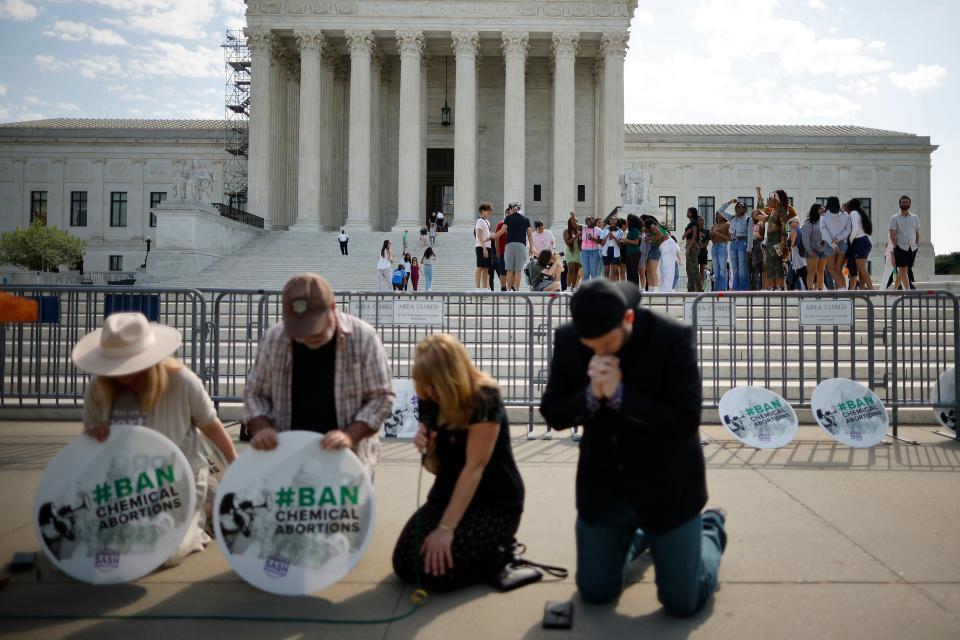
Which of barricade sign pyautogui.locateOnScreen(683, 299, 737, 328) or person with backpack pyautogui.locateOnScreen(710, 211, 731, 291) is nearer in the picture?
barricade sign pyautogui.locateOnScreen(683, 299, 737, 328)

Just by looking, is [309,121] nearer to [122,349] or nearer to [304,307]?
[122,349]

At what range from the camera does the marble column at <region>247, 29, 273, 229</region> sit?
34938mm

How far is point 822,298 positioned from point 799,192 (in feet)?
163

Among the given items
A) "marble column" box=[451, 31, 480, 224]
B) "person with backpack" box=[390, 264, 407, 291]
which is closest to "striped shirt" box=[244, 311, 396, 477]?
"person with backpack" box=[390, 264, 407, 291]

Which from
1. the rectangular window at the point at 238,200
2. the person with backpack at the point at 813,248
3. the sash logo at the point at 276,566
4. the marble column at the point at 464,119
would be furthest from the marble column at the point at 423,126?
the sash logo at the point at 276,566

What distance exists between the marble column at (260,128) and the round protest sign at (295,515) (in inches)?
1307

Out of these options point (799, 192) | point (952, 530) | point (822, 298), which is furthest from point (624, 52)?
point (952, 530)

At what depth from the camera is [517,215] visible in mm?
14891

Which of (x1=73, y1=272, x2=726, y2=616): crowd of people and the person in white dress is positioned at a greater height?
the person in white dress

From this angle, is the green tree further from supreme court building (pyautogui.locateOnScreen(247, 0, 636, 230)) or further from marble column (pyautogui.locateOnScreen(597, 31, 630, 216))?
marble column (pyautogui.locateOnScreen(597, 31, 630, 216))

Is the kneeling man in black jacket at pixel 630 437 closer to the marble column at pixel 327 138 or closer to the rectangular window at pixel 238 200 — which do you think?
the marble column at pixel 327 138

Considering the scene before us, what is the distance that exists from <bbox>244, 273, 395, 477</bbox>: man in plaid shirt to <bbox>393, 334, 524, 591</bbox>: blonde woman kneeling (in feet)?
1.35

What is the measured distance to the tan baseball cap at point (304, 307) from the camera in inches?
143

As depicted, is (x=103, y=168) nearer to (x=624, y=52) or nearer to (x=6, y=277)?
(x=6, y=277)
